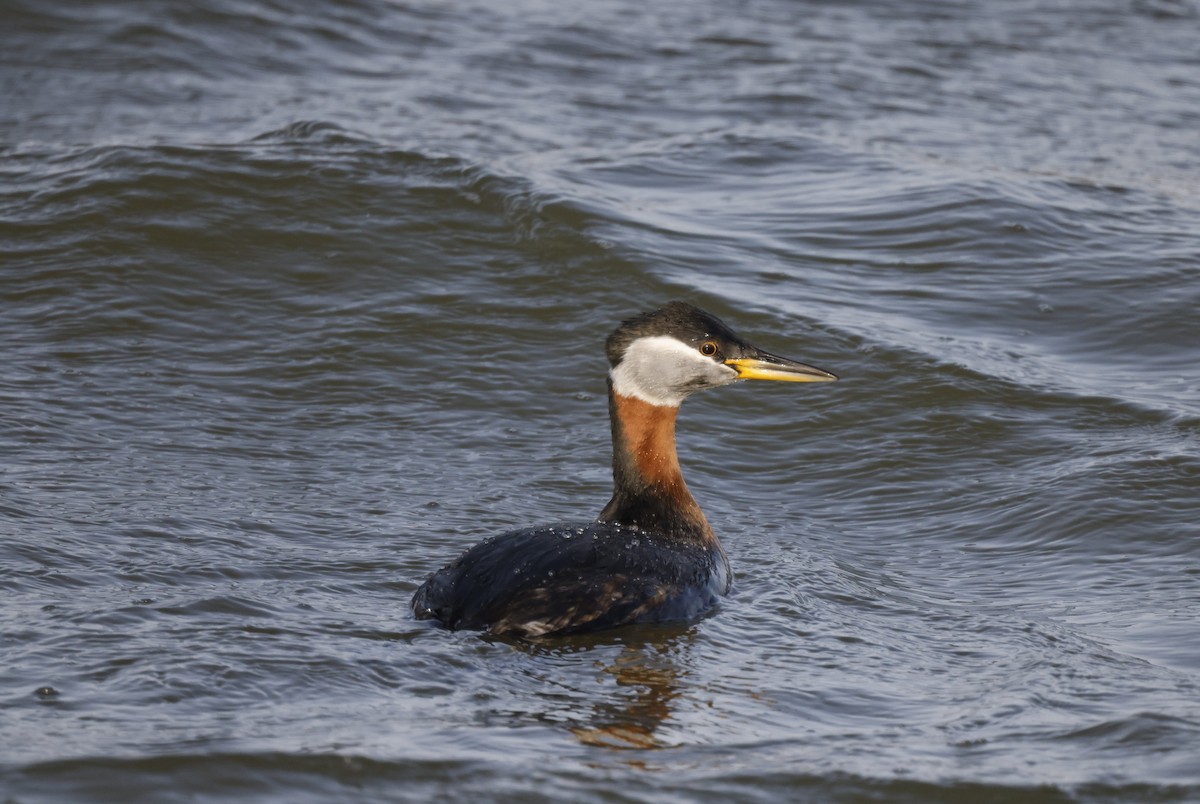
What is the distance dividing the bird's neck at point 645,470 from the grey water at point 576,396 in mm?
520

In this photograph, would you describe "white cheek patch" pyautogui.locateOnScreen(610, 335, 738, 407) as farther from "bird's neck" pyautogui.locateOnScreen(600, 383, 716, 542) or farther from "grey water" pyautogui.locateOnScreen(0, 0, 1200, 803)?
"grey water" pyautogui.locateOnScreen(0, 0, 1200, 803)

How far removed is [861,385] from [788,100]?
6.45m

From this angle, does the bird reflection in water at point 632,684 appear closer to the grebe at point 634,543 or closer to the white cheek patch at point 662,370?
the grebe at point 634,543

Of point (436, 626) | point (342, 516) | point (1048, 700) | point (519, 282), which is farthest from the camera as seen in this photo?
Answer: point (519, 282)

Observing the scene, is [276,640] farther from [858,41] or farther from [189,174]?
[858,41]

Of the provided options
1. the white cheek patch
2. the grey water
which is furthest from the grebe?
the grey water

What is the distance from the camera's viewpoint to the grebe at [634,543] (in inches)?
256

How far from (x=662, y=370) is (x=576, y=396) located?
8.61 ft

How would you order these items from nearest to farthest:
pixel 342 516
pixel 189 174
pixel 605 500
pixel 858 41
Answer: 1. pixel 342 516
2. pixel 605 500
3. pixel 189 174
4. pixel 858 41

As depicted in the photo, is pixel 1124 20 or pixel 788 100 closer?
pixel 788 100

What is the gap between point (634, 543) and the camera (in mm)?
7059

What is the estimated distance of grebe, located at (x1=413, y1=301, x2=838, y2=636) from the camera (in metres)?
6.51

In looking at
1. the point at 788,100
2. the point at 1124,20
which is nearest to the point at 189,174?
the point at 788,100

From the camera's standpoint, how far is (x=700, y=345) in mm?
7551
